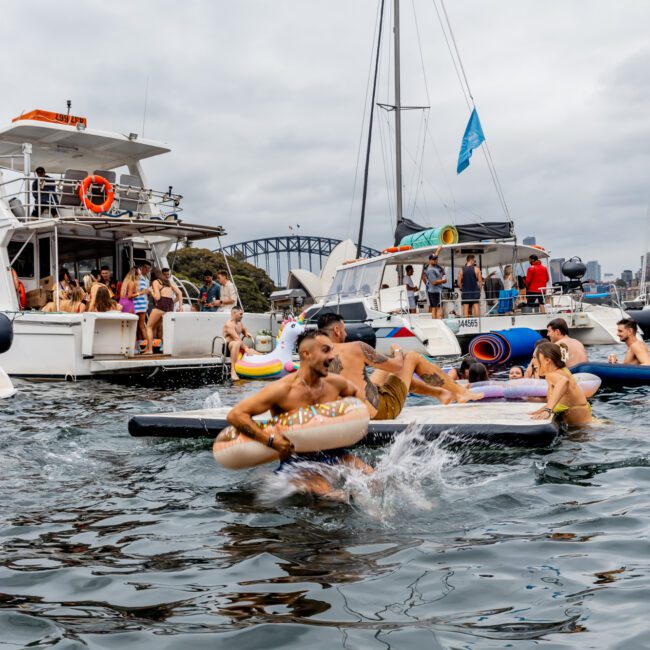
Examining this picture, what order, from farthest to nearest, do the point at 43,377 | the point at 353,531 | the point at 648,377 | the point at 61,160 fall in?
the point at 61,160
the point at 43,377
the point at 648,377
the point at 353,531

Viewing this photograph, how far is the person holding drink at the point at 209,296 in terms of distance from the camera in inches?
707

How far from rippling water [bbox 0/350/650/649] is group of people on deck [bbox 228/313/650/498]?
1.43 ft

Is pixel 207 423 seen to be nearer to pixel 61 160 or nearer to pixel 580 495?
pixel 580 495

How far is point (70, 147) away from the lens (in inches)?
715

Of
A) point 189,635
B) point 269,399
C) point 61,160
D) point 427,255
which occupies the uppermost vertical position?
point 61,160

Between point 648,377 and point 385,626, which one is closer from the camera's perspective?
point 385,626

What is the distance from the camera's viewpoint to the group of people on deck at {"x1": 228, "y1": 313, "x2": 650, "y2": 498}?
240 inches

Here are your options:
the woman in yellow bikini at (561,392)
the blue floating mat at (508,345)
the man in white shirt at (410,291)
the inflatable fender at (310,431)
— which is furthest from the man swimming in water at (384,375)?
the man in white shirt at (410,291)

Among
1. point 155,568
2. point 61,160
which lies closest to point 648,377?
point 155,568

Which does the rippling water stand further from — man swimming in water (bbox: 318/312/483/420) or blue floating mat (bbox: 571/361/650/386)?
blue floating mat (bbox: 571/361/650/386)

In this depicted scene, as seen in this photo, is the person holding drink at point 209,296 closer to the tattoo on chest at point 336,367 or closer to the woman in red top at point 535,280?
the woman in red top at point 535,280

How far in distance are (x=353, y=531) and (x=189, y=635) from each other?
1.82 metres

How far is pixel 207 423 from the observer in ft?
26.7

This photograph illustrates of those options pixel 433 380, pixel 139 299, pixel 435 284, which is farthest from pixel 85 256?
pixel 433 380
